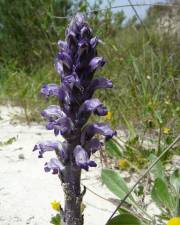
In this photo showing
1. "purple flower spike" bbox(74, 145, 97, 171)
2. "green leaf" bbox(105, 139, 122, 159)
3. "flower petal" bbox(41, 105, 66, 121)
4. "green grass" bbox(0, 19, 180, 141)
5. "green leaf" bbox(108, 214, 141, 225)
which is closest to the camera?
"purple flower spike" bbox(74, 145, 97, 171)

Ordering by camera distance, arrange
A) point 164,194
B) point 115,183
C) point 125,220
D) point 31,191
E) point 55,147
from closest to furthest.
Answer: point 55,147 < point 125,220 < point 164,194 < point 115,183 < point 31,191

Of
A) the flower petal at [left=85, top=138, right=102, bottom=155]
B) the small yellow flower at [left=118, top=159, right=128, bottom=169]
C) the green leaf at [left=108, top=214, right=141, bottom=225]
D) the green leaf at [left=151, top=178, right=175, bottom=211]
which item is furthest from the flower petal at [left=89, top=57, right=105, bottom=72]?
the small yellow flower at [left=118, top=159, right=128, bottom=169]

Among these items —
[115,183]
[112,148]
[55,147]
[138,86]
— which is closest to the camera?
[55,147]

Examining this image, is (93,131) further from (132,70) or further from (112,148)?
(132,70)

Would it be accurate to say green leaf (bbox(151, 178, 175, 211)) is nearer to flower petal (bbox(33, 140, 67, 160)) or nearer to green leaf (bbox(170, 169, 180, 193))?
green leaf (bbox(170, 169, 180, 193))

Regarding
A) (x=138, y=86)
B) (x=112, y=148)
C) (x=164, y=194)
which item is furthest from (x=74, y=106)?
(x=138, y=86)

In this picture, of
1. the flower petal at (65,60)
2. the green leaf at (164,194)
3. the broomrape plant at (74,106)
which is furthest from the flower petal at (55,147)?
the green leaf at (164,194)
